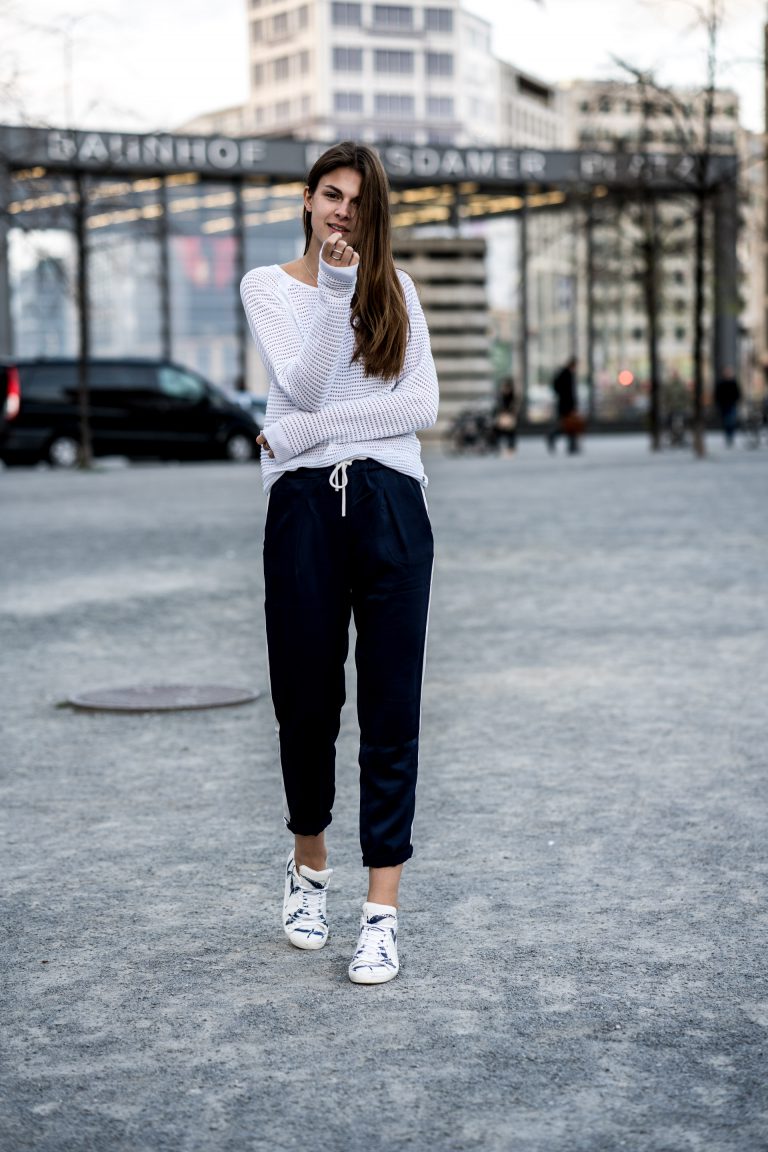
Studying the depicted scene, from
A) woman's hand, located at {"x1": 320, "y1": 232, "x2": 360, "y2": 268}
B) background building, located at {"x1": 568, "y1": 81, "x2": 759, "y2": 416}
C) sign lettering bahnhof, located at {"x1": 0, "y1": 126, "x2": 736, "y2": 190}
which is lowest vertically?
woman's hand, located at {"x1": 320, "y1": 232, "x2": 360, "y2": 268}

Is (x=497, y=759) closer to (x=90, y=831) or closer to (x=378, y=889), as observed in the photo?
(x=90, y=831)

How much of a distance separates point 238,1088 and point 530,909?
4.23 feet

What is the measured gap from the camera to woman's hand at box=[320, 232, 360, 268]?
3.51 m

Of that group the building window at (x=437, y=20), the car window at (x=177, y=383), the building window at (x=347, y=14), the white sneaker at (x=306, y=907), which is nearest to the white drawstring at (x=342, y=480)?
the white sneaker at (x=306, y=907)

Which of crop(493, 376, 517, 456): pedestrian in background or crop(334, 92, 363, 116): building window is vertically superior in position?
crop(334, 92, 363, 116): building window

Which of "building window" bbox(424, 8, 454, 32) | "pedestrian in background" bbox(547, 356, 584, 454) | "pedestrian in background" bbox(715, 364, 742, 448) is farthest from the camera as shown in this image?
"building window" bbox(424, 8, 454, 32)

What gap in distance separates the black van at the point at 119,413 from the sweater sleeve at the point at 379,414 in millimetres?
27894

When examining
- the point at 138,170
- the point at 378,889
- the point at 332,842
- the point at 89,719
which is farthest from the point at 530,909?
the point at 138,170

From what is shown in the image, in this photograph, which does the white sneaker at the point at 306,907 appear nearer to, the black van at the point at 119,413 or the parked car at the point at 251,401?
the black van at the point at 119,413

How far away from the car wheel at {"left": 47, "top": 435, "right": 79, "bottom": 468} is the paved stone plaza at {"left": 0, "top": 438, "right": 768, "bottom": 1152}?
2235 centimetres

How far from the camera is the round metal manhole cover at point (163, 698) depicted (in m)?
6.96

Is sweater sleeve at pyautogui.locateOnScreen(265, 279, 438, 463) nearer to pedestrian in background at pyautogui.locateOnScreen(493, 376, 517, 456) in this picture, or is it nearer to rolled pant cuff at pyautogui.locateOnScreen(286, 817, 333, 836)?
rolled pant cuff at pyautogui.locateOnScreen(286, 817, 333, 836)

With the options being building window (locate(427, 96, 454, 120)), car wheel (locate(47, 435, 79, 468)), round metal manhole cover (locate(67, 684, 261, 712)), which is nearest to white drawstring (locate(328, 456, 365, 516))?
round metal manhole cover (locate(67, 684, 261, 712))

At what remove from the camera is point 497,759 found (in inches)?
235
